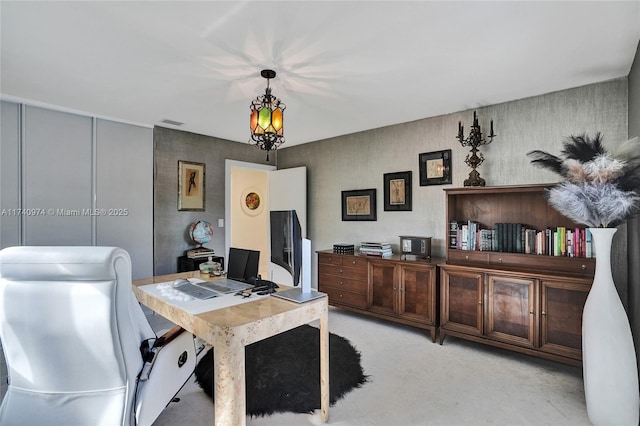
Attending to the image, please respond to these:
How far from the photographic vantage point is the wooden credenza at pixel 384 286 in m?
3.23

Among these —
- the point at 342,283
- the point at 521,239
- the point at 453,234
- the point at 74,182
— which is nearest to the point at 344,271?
the point at 342,283

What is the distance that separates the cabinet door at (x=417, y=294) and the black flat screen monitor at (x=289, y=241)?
5.54 ft

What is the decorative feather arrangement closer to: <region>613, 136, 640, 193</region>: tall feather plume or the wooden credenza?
<region>613, 136, 640, 193</region>: tall feather plume

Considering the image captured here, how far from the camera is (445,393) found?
2.27m

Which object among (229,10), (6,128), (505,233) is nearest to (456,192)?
(505,233)

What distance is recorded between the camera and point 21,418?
1.38 meters

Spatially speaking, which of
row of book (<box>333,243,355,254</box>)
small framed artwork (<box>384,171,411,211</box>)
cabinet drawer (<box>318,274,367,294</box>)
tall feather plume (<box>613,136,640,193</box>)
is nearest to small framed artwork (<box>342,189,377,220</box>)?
small framed artwork (<box>384,171,411,211</box>)

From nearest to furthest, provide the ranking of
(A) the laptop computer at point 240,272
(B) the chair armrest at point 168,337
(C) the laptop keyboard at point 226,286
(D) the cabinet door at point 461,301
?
(B) the chair armrest at point 168,337 → (C) the laptop keyboard at point 226,286 → (A) the laptop computer at point 240,272 → (D) the cabinet door at point 461,301

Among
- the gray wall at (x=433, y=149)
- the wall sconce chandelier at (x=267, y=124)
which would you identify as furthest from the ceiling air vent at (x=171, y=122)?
the wall sconce chandelier at (x=267, y=124)

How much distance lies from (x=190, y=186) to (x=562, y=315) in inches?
170

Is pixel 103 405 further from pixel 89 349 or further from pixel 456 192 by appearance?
pixel 456 192

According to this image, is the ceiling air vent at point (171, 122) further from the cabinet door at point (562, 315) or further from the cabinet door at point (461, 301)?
the cabinet door at point (562, 315)

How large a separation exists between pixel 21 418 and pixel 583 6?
344 centimetres

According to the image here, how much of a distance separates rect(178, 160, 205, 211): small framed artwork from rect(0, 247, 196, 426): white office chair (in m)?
3.02
